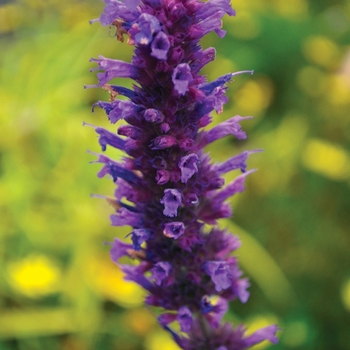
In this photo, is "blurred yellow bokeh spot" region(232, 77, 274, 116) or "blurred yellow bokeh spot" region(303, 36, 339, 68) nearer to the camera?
"blurred yellow bokeh spot" region(232, 77, 274, 116)

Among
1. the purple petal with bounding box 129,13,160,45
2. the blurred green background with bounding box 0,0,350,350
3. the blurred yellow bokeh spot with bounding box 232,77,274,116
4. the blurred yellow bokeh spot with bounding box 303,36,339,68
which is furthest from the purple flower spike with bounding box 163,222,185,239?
the blurred yellow bokeh spot with bounding box 303,36,339,68

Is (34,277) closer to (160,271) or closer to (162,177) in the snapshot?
(160,271)

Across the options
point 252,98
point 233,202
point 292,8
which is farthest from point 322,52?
point 233,202

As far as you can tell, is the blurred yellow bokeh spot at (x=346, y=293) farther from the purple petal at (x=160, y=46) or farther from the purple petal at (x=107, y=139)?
the purple petal at (x=160, y=46)

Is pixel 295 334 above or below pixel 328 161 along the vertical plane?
below

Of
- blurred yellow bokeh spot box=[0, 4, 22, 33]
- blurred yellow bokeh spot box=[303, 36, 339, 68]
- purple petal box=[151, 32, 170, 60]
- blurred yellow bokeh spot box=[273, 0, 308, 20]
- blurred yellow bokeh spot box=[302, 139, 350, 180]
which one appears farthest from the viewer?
blurred yellow bokeh spot box=[273, 0, 308, 20]

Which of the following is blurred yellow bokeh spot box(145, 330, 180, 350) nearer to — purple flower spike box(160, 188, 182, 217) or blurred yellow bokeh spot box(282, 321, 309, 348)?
blurred yellow bokeh spot box(282, 321, 309, 348)

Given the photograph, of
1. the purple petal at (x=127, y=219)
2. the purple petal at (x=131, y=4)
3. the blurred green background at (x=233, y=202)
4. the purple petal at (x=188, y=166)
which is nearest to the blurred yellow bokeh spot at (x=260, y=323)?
the blurred green background at (x=233, y=202)
